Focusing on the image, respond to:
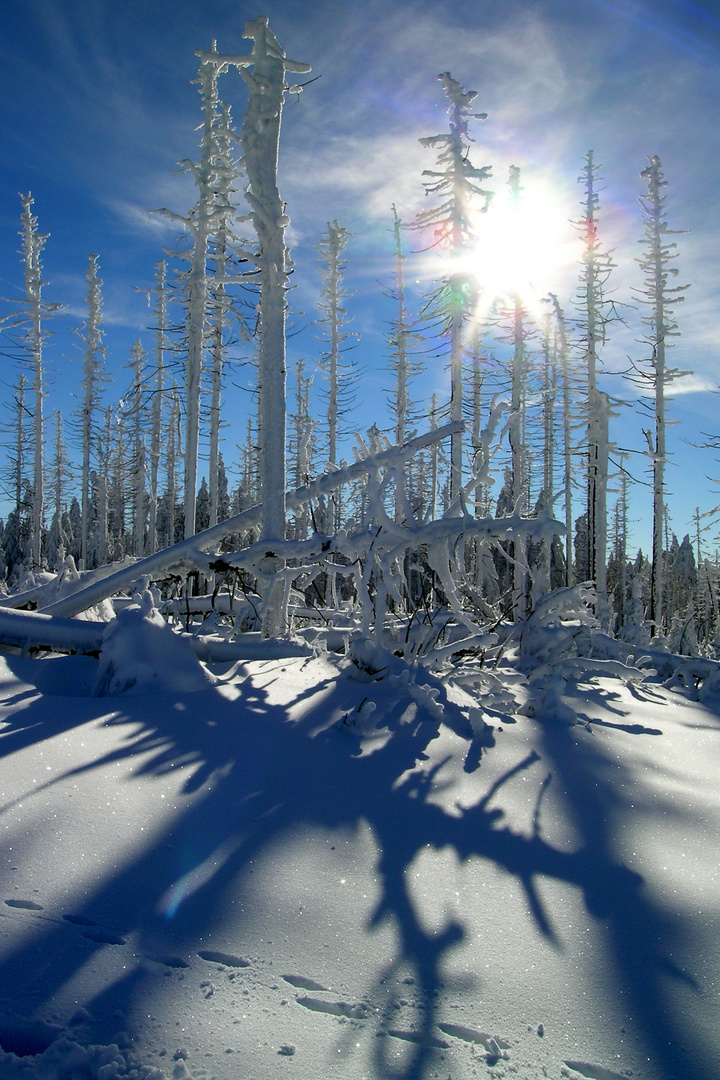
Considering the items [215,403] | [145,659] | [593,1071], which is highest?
[215,403]

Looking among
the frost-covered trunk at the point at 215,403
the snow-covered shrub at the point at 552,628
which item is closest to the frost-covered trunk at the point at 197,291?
the frost-covered trunk at the point at 215,403

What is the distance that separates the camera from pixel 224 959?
4.23ft

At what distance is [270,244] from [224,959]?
6386 mm

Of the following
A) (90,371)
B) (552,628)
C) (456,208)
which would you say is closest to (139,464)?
(90,371)

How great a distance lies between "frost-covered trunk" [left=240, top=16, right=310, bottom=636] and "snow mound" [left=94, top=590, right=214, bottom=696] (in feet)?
7.92

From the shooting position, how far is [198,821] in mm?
1880

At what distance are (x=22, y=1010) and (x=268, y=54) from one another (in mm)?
7669

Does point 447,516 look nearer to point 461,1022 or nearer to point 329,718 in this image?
point 329,718

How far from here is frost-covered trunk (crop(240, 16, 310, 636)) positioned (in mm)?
5973

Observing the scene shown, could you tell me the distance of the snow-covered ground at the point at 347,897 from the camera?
109 cm

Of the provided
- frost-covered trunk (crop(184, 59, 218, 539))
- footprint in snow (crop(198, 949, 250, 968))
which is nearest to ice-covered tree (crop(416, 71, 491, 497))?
frost-covered trunk (crop(184, 59, 218, 539))

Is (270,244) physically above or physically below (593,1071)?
above

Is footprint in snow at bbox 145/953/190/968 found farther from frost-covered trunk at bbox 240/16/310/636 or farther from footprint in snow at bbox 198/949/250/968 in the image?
frost-covered trunk at bbox 240/16/310/636

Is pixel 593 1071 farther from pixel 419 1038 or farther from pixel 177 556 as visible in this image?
pixel 177 556
